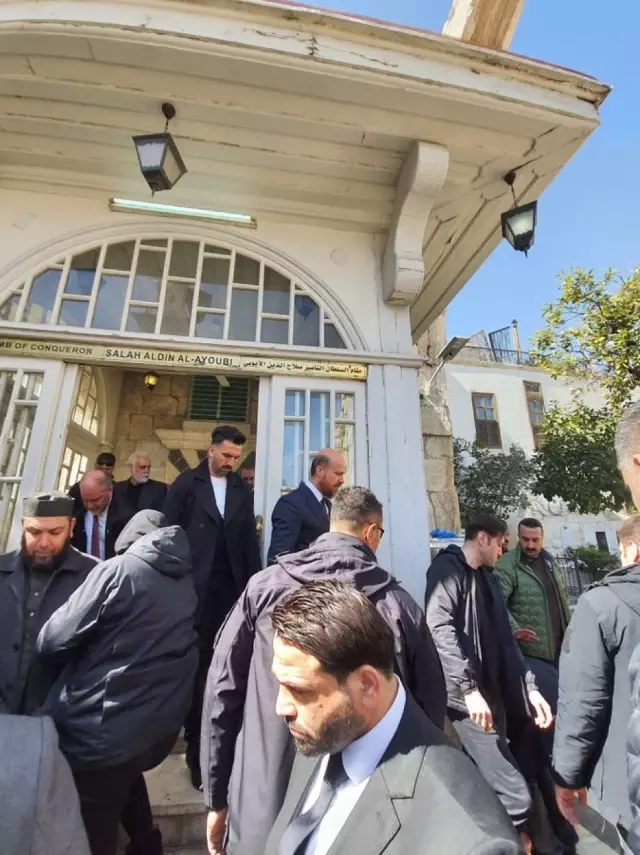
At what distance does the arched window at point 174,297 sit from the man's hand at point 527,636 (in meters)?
2.68

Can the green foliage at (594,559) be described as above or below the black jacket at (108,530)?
below

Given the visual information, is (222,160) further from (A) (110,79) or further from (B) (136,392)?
(B) (136,392)

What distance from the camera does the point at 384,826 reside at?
2.78ft

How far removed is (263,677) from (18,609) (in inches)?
48.7

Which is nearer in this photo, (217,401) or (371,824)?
(371,824)

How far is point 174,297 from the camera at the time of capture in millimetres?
3838

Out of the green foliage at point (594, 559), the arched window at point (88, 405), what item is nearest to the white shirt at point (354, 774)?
the arched window at point (88, 405)

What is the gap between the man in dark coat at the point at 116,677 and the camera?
1.68 metres

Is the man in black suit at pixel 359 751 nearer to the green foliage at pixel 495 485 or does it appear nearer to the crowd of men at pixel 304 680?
the crowd of men at pixel 304 680

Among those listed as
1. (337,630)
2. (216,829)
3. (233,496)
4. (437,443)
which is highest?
(437,443)

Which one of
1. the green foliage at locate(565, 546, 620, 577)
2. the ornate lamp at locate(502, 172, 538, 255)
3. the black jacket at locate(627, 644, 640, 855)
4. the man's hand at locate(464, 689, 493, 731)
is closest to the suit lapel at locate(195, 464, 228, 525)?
A: the man's hand at locate(464, 689, 493, 731)

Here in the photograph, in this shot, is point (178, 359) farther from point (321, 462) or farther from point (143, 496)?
point (321, 462)

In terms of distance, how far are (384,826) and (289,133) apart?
13.5ft

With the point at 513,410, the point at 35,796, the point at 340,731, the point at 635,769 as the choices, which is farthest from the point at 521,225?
the point at 513,410
